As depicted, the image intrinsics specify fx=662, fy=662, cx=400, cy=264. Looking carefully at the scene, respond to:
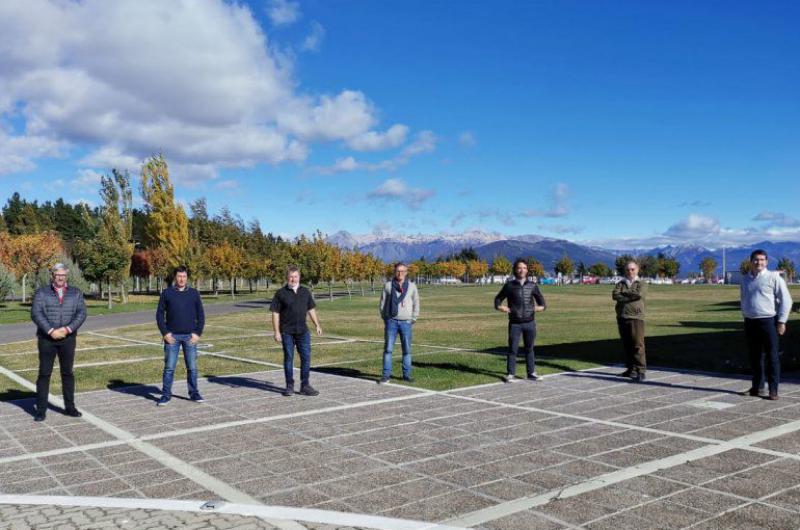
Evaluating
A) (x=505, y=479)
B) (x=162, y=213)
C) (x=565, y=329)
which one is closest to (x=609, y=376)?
(x=505, y=479)

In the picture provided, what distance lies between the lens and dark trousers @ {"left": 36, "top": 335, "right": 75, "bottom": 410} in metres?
7.95

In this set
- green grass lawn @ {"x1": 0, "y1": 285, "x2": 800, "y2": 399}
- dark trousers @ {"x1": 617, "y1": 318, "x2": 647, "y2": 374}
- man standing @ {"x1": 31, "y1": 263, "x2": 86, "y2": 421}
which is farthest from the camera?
green grass lawn @ {"x1": 0, "y1": 285, "x2": 800, "y2": 399}

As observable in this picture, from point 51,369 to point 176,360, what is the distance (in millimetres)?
1520

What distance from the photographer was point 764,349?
28.0 ft

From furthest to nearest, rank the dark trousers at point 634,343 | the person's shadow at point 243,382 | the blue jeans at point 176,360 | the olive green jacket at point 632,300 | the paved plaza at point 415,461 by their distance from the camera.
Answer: the olive green jacket at point 632,300
the dark trousers at point 634,343
the person's shadow at point 243,382
the blue jeans at point 176,360
the paved plaza at point 415,461

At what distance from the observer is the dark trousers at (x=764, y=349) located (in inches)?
329

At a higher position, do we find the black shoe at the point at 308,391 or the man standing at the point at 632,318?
the man standing at the point at 632,318

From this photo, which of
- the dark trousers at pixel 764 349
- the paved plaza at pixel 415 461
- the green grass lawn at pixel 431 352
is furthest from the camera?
the green grass lawn at pixel 431 352

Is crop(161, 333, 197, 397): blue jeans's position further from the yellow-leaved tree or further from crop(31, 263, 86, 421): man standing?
the yellow-leaved tree

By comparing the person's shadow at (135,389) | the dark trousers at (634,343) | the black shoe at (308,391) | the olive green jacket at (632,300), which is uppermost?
the olive green jacket at (632,300)

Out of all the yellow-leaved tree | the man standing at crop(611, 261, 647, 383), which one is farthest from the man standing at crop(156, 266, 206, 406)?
the yellow-leaved tree

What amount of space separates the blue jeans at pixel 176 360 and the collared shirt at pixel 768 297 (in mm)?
7346

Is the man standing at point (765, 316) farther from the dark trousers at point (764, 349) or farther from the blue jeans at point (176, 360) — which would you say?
the blue jeans at point (176, 360)

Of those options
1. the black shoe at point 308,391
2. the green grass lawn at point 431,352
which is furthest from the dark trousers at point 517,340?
the black shoe at point 308,391
